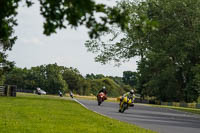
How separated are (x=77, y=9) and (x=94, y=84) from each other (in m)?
153

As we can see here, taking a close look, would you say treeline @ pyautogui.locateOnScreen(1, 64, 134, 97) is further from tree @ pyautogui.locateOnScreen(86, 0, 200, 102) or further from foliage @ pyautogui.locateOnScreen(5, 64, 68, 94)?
tree @ pyautogui.locateOnScreen(86, 0, 200, 102)

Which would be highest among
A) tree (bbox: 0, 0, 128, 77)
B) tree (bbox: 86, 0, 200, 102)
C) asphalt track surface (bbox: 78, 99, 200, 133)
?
tree (bbox: 86, 0, 200, 102)

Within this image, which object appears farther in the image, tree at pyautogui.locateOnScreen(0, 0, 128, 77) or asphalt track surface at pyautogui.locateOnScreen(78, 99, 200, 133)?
asphalt track surface at pyautogui.locateOnScreen(78, 99, 200, 133)

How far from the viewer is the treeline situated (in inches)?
4884

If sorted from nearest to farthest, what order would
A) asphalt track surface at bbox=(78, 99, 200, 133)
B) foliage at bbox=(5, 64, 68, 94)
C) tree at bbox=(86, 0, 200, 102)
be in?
asphalt track surface at bbox=(78, 99, 200, 133), tree at bbox=(86, 0, 200, 102), foliage at bbox=(5, 64, 68, 94)

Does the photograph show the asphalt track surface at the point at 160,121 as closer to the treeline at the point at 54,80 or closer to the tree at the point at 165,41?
the tree at the point at 165,41

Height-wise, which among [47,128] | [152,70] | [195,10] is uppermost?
[195,10]

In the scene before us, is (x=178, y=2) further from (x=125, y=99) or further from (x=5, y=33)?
(x=5, y=33)

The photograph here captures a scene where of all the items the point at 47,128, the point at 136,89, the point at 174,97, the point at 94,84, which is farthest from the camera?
the point at 94,84

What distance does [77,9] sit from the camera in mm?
3807

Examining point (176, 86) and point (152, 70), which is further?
point (176, 86)

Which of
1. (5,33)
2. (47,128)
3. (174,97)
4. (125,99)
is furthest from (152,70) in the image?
(5,33)

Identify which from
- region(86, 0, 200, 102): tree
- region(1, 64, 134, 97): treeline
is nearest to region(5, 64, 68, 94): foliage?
region(1, 64, 134, 97): treeline

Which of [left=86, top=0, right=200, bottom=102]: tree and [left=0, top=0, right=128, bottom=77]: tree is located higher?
[left=86, top=0, right=200, bottom=102]: tree
